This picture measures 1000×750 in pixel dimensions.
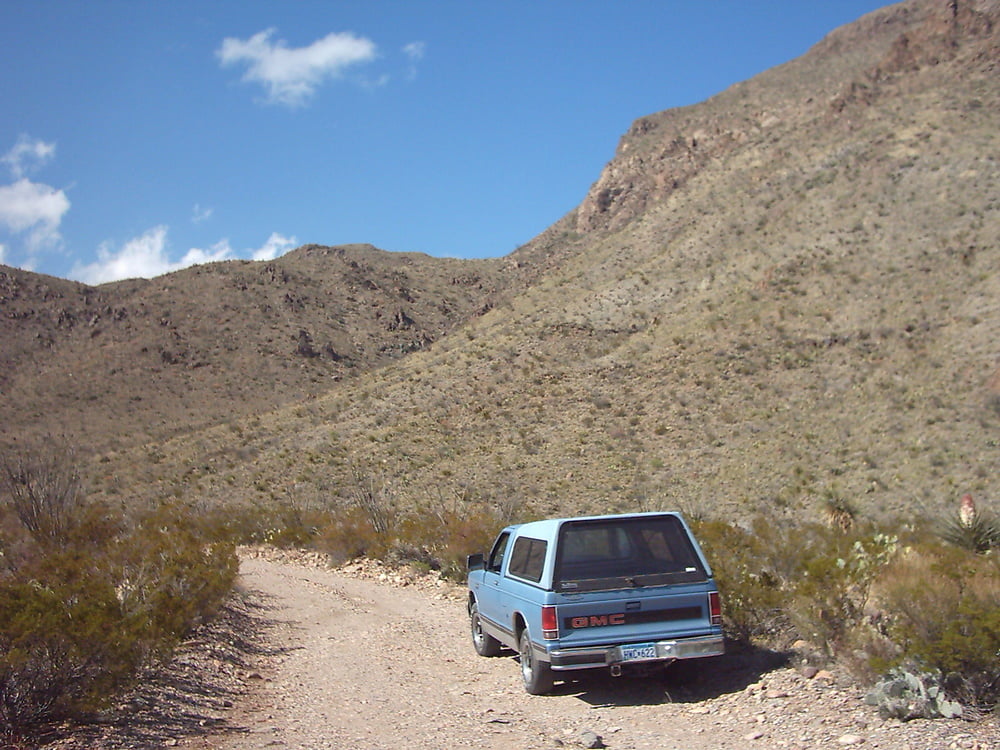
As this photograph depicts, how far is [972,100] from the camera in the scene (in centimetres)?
5122

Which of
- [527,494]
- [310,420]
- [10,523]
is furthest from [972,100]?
[10,523]

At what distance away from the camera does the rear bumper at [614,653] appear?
7.61 metres

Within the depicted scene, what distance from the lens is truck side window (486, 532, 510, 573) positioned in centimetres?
992

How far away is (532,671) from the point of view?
324 inches

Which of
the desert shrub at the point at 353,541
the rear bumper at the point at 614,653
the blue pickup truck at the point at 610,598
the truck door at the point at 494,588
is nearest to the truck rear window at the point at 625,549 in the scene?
the blue pickup truck at the point at 610,598

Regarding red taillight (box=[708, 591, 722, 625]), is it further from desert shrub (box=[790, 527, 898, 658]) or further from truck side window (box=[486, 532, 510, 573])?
truck side window (box=[486, 532, 510, 573])

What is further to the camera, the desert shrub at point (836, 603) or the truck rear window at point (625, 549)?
the truck rear window at point (625, 549)

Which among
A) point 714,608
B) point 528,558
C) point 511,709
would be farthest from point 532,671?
point 714,608

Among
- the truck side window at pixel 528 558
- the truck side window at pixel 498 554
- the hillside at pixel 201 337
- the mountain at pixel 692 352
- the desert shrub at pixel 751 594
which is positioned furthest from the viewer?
the hillside at pixel 201 337

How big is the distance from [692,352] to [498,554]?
33168 millimetres

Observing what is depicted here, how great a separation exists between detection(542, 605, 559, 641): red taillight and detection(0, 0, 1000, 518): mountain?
19.8 meters

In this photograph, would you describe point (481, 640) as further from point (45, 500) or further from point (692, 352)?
point (692, 352)

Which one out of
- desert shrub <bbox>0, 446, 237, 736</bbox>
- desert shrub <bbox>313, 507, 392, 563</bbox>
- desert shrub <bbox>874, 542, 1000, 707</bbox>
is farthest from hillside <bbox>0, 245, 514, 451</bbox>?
desert shrub <bbox>874, 542, 1000, 707</bbox>

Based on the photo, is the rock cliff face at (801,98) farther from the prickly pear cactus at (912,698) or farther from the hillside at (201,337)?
the prickly pear cactus at (912,698)
